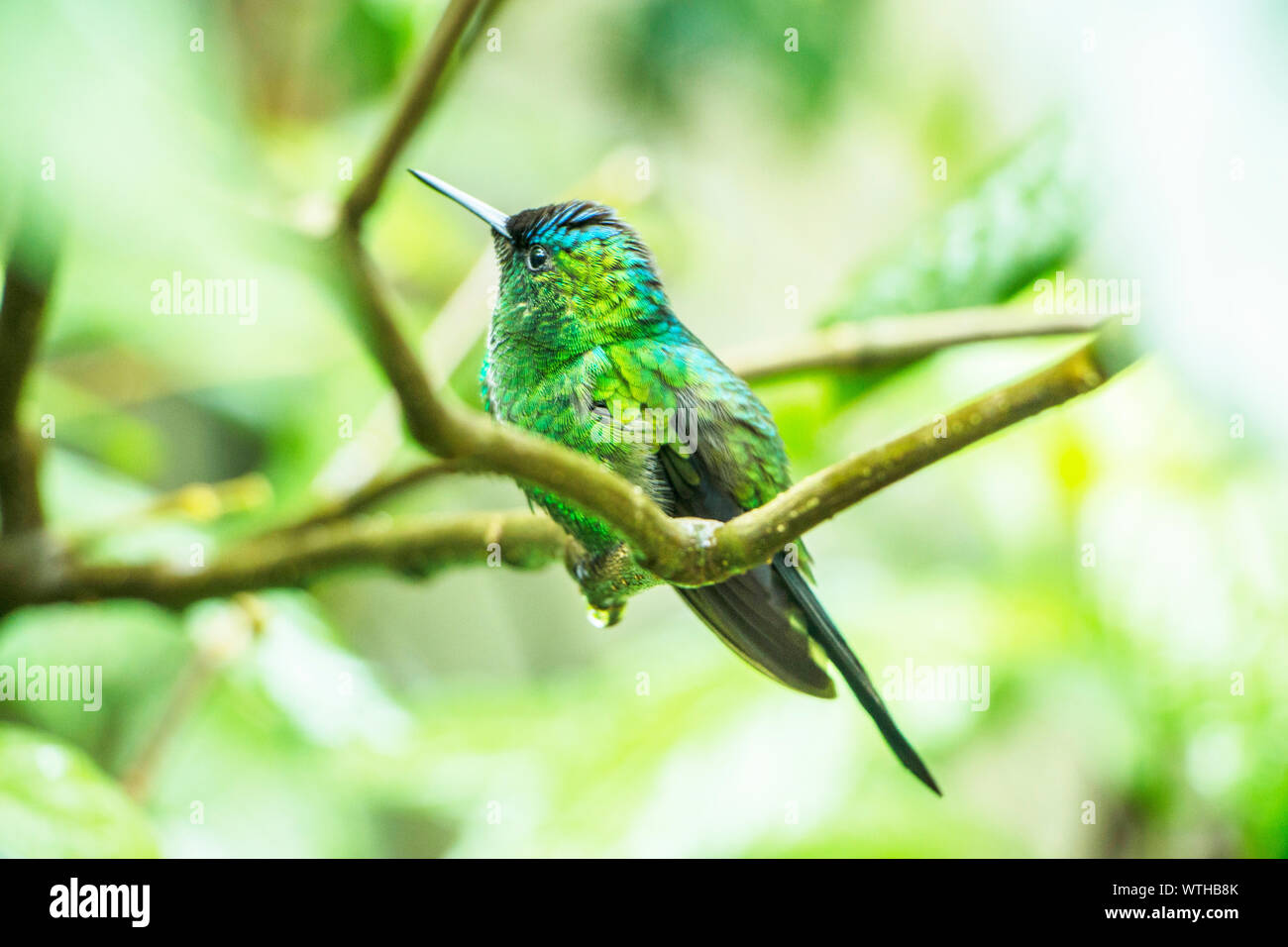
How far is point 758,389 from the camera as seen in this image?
2.21 metres

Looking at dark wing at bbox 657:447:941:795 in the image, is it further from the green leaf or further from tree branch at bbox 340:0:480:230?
the green leaf

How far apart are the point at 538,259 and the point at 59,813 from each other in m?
1.24

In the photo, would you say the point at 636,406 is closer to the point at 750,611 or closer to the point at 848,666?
the point at 750,611

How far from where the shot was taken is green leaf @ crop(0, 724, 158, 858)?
1.66 m

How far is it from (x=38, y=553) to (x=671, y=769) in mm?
1507

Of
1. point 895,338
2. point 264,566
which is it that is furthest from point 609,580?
point 264,566

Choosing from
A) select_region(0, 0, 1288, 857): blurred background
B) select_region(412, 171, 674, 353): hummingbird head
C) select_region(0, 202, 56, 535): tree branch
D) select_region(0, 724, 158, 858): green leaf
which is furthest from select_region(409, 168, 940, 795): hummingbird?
select_region(0, 724, 158, 858): green leaf

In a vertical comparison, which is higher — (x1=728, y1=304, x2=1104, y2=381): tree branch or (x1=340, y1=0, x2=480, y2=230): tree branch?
(x1=340, y1=0, x2=480, y2=230): tree branch

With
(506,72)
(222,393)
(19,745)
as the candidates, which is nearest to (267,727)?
(222,393)

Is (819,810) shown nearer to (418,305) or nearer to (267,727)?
(267,727)

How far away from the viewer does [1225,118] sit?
0.39 metres

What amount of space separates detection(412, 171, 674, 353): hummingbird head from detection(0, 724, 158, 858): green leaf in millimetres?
1082

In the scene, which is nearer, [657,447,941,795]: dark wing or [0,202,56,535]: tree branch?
[0,202,56,535]: tree branch

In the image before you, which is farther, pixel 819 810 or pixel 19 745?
pixel 819 810
